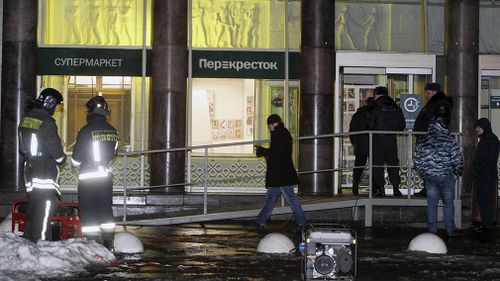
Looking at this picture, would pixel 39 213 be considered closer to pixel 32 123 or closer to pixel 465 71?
pixel 32 123

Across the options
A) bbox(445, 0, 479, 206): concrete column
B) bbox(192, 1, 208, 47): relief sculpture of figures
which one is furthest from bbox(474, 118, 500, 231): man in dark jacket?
bbox(192, 1, 208, 47): relief sculpture of figures

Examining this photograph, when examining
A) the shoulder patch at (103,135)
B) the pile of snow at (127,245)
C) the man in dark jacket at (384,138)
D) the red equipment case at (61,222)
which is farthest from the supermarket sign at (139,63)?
the shoulder patch at (103,135)

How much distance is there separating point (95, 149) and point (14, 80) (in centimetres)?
798

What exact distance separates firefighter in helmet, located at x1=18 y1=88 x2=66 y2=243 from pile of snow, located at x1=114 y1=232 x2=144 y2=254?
113 cm

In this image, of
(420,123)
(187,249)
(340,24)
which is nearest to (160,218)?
(187,249)

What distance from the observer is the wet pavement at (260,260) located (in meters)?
11.3

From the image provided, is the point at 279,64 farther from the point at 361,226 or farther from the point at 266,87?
the point at 361,226

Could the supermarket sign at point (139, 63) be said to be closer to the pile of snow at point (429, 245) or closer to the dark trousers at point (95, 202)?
the pile of snow at point (429, 245)

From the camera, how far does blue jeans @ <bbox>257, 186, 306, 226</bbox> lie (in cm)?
1627

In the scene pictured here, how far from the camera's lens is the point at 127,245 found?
13078 millimetres

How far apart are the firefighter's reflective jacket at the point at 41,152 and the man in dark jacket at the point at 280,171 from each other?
15.9 feet

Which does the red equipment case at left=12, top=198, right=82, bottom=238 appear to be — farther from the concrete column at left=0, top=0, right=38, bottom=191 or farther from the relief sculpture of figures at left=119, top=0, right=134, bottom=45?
the relief sculpture of figures at left=119, top=0, right=134, bottom=45

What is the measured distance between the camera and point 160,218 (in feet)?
55.5

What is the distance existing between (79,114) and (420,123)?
790 cm
